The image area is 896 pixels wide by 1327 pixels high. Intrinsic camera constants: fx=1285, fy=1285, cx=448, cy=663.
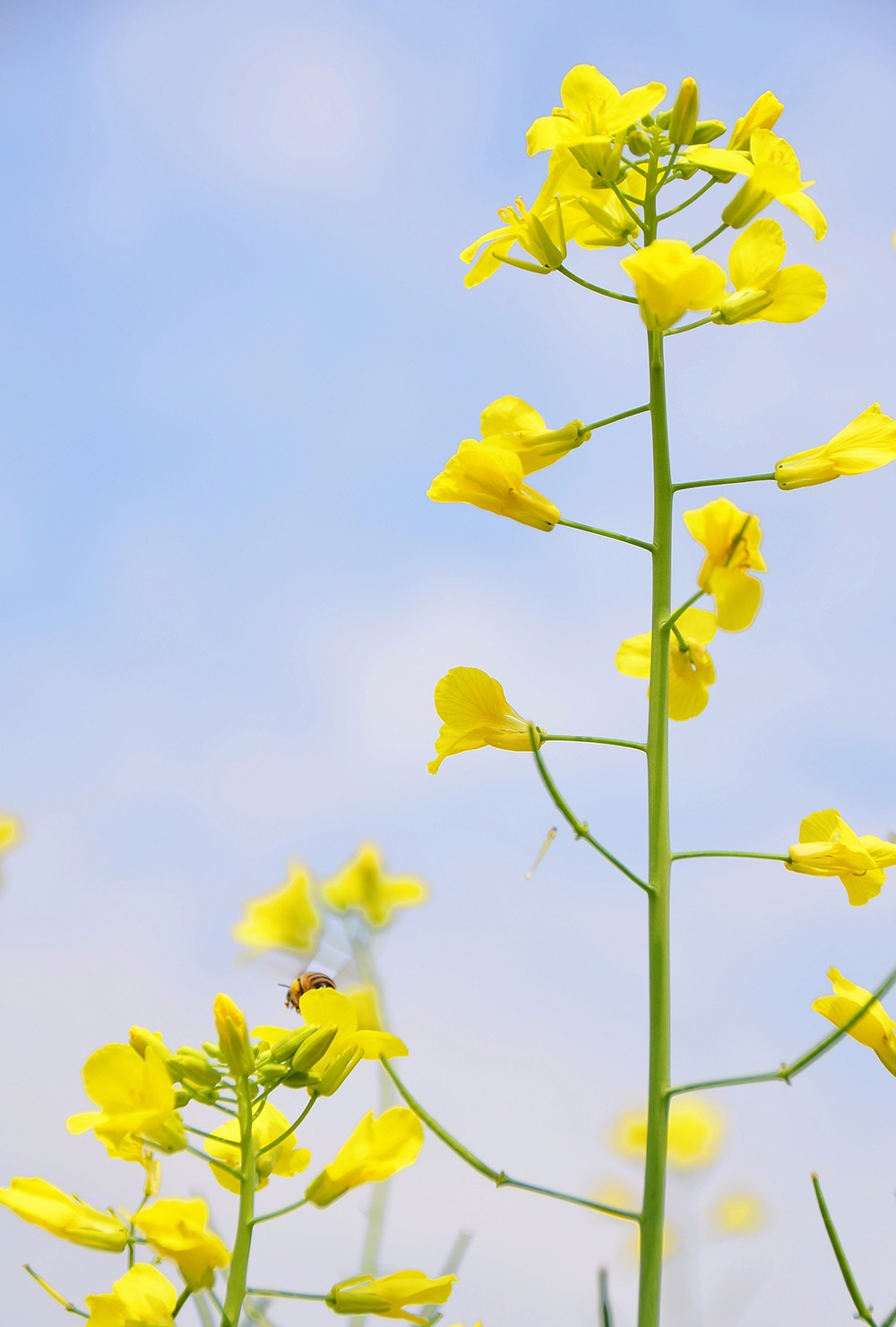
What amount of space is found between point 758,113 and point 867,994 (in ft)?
3.81

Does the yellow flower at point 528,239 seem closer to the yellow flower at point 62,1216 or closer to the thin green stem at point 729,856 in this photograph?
the thin green stem at point 729,856

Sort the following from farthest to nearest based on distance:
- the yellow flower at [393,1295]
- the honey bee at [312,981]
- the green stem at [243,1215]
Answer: the honey bee at [312,981] → the yellow flower at [393,1295] → the green stem at [243,1215]

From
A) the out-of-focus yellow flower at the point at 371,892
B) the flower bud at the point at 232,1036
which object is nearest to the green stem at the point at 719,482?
the flower bud at the point at 232,1036

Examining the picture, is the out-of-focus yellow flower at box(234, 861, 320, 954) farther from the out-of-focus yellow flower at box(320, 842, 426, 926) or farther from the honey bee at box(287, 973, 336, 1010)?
the honey bee at box(287, 973, 336, 1010)

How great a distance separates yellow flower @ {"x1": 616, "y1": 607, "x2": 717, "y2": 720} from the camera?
173 centimetres

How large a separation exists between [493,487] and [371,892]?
1.84 metres

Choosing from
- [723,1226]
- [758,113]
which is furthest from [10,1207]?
[723,1226]

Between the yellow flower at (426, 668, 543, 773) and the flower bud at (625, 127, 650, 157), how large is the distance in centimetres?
77

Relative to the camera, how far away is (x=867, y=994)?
1.61 m

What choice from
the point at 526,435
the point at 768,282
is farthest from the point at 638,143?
the point at 526,435

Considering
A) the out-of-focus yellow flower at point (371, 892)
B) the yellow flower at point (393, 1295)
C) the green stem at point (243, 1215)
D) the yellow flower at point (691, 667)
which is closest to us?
the green stem at point (243, 1215)

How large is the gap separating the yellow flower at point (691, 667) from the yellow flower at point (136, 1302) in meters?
0.95

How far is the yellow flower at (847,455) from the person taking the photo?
169 cm

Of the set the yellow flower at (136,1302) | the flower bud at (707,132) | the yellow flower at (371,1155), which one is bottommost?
the yellow flower at (136,1302)
